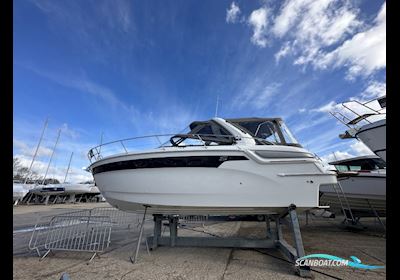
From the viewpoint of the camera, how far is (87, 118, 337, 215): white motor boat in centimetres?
366

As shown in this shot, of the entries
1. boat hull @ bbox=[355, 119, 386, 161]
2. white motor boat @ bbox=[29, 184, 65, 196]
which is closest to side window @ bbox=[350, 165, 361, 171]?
boat hull @ bbox=[355, 119, 386, 161]

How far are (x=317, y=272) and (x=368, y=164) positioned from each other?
7.06 metres

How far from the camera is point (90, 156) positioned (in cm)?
492

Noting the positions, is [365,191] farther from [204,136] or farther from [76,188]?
[76,188]

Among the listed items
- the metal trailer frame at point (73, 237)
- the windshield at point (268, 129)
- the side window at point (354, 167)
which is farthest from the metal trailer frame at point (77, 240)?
the side window at point (354, 167)

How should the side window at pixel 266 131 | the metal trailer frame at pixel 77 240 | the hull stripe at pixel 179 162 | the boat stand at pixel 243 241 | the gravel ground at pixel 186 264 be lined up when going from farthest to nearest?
1. the side window at pixel 266 131
2. the metal trailer frame at pixel 77 240
3. the hull stripe at pixel 179 162
4. the boat stand at pixel 243 241
5. the gravel ground at pixel 186 264

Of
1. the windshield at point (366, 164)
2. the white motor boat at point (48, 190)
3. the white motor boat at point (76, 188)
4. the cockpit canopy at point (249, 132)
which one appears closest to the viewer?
the cockpit canopy at point (249, 132)

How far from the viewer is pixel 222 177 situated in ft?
12.3

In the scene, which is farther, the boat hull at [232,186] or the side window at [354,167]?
the side window at [354,167]

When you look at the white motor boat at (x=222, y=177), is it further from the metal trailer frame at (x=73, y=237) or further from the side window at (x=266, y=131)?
the metal trailer frame at (x=73, y=237)

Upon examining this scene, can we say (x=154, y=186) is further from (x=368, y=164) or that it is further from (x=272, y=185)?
(x=368, y=164)

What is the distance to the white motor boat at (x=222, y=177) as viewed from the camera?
12.0 feet

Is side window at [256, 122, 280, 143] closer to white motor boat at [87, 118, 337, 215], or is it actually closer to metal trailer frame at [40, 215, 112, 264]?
white motor boat at [87, 118, 337, 215]

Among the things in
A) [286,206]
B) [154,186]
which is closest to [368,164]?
[286,206]
